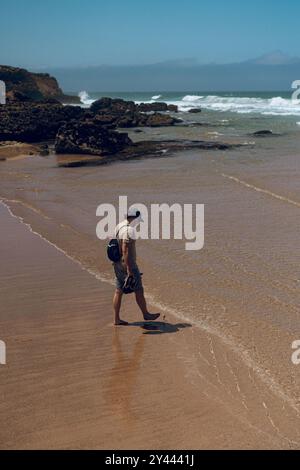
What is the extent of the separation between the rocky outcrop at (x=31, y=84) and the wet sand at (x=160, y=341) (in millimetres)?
52098

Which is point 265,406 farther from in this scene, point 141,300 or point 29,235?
point 29,235

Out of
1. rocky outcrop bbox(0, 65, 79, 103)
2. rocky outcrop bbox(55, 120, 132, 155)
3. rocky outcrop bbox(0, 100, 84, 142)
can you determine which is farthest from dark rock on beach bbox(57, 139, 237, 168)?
rocky outcrop bbox(0, 65, 79, 103)

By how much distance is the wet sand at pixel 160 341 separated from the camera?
4402 millimetres

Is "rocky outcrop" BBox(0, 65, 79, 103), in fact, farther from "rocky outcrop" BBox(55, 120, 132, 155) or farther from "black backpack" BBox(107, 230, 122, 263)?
"black backpack" BBox(107, 230, 122, 263)

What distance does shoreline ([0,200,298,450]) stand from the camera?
4270 mm

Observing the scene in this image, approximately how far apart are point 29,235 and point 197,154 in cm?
1431

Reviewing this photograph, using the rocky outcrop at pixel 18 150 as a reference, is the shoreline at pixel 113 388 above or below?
below

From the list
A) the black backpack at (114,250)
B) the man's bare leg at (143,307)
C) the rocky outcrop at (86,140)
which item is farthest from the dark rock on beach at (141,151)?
the black backpack at (114,250)

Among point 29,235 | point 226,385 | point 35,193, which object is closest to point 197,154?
point 35,193

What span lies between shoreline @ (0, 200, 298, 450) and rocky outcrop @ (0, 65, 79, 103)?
55315 millimetres

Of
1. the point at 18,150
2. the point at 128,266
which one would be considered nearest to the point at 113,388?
the point at 128,266

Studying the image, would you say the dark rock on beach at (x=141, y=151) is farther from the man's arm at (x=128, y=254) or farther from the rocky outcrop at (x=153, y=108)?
the rocky outcrop at (x=153, y=108)

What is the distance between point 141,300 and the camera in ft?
20.9

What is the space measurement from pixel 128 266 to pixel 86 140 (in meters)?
20.1
